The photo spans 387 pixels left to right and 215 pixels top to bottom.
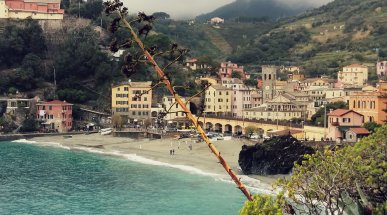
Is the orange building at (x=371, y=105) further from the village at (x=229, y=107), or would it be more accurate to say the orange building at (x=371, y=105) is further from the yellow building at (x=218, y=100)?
the yellow building at (x=218, y=100)

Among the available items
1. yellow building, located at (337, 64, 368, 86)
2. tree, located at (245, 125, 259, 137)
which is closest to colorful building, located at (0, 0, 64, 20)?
yellow building, located at (337, 64, 368, 86)

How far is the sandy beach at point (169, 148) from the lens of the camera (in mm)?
51859

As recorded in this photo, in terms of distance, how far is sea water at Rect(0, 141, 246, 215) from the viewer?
3447cm

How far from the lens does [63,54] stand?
9144 cm

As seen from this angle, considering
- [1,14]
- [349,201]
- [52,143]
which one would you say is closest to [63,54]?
[1,14]

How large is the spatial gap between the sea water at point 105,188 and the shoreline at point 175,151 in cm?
171

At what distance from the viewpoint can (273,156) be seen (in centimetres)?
4609

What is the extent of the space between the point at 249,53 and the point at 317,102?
5509cm

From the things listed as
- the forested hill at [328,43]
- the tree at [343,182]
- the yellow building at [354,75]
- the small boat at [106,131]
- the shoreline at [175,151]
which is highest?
the forested hill at [328,43]

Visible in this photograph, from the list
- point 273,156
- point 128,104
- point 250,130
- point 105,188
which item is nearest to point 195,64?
point 128,104

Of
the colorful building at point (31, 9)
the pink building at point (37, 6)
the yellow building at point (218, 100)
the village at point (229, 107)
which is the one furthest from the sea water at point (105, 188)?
the pink building at point (37, 6)

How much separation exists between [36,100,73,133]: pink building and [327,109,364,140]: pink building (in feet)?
125

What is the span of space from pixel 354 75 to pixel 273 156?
49.8 metres

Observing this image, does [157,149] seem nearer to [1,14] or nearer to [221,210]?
[221,210]
